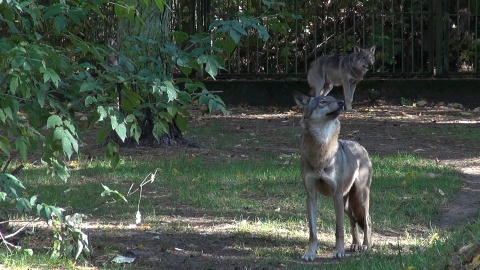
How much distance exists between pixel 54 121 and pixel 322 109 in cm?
256

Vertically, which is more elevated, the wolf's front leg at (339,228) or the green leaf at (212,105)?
the green leaf at (212,105)

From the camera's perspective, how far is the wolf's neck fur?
7656 millimetres

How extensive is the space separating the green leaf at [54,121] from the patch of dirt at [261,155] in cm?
164

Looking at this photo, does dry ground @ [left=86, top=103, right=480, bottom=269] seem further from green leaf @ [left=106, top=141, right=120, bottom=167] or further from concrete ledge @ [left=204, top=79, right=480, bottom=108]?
green leaf @ [left=106, top=141, right=120, bottom=167]

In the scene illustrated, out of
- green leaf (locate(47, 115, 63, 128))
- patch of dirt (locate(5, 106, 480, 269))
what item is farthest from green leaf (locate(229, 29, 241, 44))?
patch of dirt (locate(5, 106, 480, 269))

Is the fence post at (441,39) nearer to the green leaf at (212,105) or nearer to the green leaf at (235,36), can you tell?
the green leaf at (235,36)

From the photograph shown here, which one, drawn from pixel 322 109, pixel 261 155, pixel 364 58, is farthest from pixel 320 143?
pixel 364 58

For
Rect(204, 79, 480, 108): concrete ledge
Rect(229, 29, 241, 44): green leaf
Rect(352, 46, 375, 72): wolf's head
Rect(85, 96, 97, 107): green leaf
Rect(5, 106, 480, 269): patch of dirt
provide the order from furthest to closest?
Rect(204, 79, 480, 108): concrete ledge < Rect(352, 46, 375, 72): wolf's head < Rect(5, 106, 480, 269): patch of dirt < Rect(229, 29, 241, 44): green leaf < Rect(85, 96, 97, 107): green leaf

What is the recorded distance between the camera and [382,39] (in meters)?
20.1

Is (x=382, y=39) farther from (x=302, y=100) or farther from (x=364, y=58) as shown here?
(x=302, y=100)

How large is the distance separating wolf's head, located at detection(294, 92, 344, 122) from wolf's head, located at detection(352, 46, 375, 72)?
11.4 metres

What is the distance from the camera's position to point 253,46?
20266mm

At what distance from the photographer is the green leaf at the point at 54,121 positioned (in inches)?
237

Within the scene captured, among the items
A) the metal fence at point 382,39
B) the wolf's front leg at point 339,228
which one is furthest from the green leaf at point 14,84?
the metal fence at point 382,39
